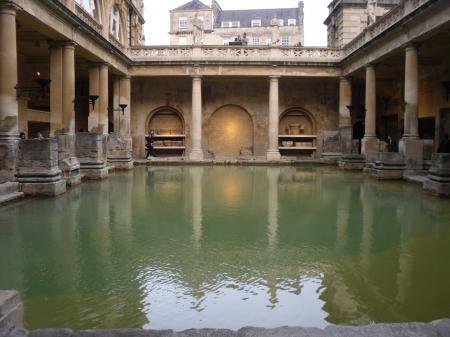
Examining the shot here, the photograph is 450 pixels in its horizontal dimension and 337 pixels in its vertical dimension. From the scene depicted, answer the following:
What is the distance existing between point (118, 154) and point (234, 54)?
30.2 feet

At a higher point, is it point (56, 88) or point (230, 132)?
point (56, 88)

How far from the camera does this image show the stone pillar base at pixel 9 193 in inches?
405

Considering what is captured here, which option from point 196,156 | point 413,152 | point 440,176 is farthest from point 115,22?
point 440,176

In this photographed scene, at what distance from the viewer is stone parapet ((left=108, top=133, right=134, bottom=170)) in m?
21.0

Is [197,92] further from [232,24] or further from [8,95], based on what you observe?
[232,24]

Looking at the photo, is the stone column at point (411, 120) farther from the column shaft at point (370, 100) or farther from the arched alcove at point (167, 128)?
the arched alcove at point (167, 128)

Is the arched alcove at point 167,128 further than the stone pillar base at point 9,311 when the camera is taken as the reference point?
Yes

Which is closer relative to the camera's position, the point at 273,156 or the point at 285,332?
the point at 285,332

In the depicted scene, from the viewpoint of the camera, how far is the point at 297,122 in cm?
3088

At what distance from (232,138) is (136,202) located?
20591 millimetres

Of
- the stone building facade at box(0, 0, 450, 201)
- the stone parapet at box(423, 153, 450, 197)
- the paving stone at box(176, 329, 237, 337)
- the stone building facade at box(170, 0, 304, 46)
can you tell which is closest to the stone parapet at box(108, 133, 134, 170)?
the stone building facade at box(0, 0, 450, 201)

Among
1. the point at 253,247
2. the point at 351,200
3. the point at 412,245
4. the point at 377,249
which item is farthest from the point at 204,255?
the point at 351,200

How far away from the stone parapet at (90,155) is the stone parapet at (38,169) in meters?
4.11

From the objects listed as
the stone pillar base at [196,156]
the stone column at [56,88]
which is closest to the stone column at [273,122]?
the stone pillar base at [196,156]
